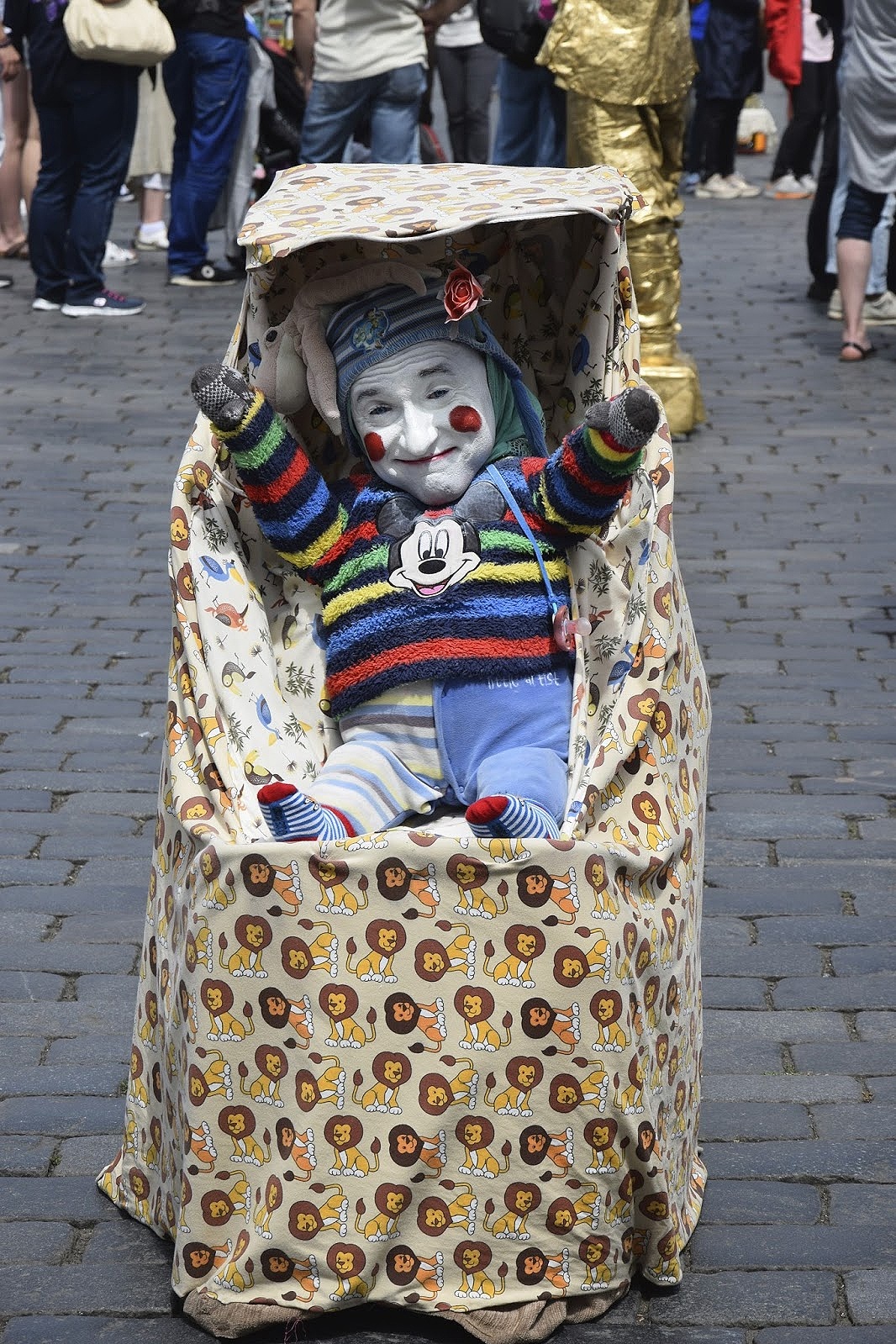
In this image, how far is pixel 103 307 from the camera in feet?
33.7

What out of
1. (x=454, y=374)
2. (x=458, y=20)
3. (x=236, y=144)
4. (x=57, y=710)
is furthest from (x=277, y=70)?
(x=454, y=374)

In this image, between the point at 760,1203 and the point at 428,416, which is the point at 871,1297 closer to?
the point at 760,1203

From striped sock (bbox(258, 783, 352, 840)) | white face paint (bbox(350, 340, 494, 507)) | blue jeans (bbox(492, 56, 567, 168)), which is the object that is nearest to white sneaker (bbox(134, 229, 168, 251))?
blue jeans (bbox(492, 56, 567, 168))

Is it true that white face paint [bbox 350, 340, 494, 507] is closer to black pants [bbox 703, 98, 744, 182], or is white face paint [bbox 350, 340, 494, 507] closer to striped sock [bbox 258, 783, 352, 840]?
striped sock [bbox 258, 783, 352, 840]

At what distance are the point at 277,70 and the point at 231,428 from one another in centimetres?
861

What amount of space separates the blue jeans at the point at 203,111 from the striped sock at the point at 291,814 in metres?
8.26

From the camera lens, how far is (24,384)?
8664 mm

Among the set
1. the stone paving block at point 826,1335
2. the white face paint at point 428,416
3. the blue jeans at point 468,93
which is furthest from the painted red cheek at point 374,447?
the blue jeans at point 468,93

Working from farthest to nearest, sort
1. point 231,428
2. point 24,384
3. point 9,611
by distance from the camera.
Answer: point 24,384
point 9,611
point 231,428

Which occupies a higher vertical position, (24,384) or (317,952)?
(317,952)

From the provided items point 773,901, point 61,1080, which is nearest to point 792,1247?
point 773,901

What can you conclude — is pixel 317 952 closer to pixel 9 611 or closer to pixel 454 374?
pixel 454 374

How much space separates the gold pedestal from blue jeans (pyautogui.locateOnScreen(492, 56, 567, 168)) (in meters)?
1.97

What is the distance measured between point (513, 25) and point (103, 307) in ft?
9.73
